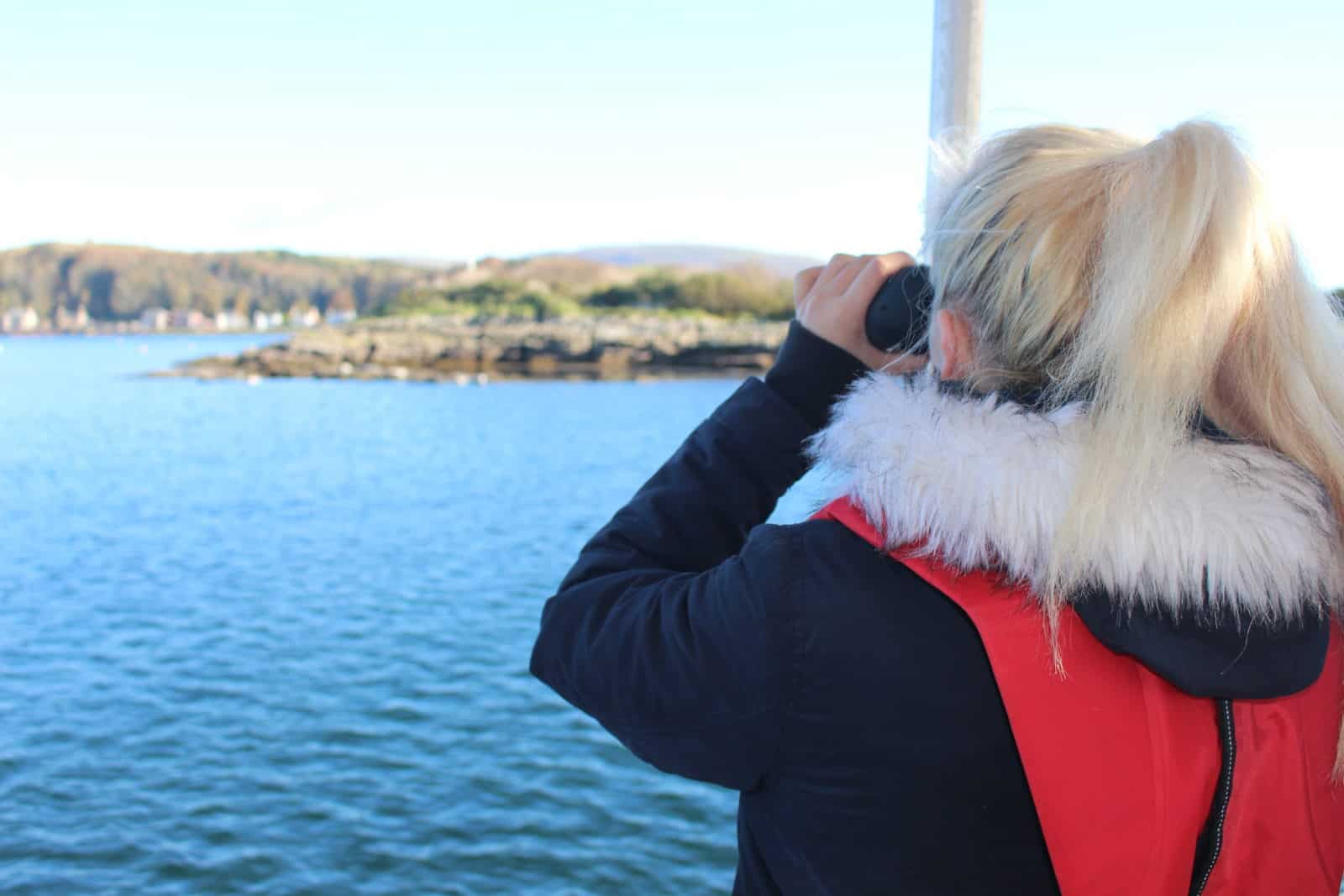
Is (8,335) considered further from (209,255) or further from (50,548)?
(50,548)

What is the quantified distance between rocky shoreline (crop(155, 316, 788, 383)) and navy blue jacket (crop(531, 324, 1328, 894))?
4469 cm

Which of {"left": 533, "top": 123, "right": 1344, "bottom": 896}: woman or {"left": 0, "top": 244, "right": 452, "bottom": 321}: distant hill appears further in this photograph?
{"left": 0, "top": 244, "right": 452, "bottom": 321}: distant hill

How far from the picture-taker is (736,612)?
2.97ft

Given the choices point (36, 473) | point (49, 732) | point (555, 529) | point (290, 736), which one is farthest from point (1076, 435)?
point (36, 473)

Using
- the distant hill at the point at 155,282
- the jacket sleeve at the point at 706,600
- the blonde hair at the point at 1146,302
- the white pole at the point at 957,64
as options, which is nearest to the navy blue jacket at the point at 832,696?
the jacket sleeve at the point at 706,600

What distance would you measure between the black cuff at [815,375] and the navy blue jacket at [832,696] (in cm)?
22

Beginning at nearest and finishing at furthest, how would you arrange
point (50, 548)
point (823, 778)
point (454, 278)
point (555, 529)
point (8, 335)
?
1. point (823, 778)
2. point (50, 548)
3. point (555, 529)
4. point (454, 278)
5. point (8, 335)

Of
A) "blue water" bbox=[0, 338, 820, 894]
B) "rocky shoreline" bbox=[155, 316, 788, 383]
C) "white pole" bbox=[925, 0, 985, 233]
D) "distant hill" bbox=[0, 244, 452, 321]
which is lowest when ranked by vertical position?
"blue water" bbox=[0, 338, 820, 894]

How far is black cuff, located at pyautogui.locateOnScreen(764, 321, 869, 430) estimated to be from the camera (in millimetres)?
1135

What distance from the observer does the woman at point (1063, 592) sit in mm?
839

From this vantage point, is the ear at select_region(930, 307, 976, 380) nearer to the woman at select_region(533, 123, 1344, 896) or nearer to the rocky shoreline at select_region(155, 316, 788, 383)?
the woman at select_region(533, 123, 1344, 896)

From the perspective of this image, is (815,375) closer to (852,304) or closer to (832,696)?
(852,304)

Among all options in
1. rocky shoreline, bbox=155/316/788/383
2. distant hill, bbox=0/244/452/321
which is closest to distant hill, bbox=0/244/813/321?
distant hill, bbox=0/244/452/321

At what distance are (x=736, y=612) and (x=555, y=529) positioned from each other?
44.5 ft
